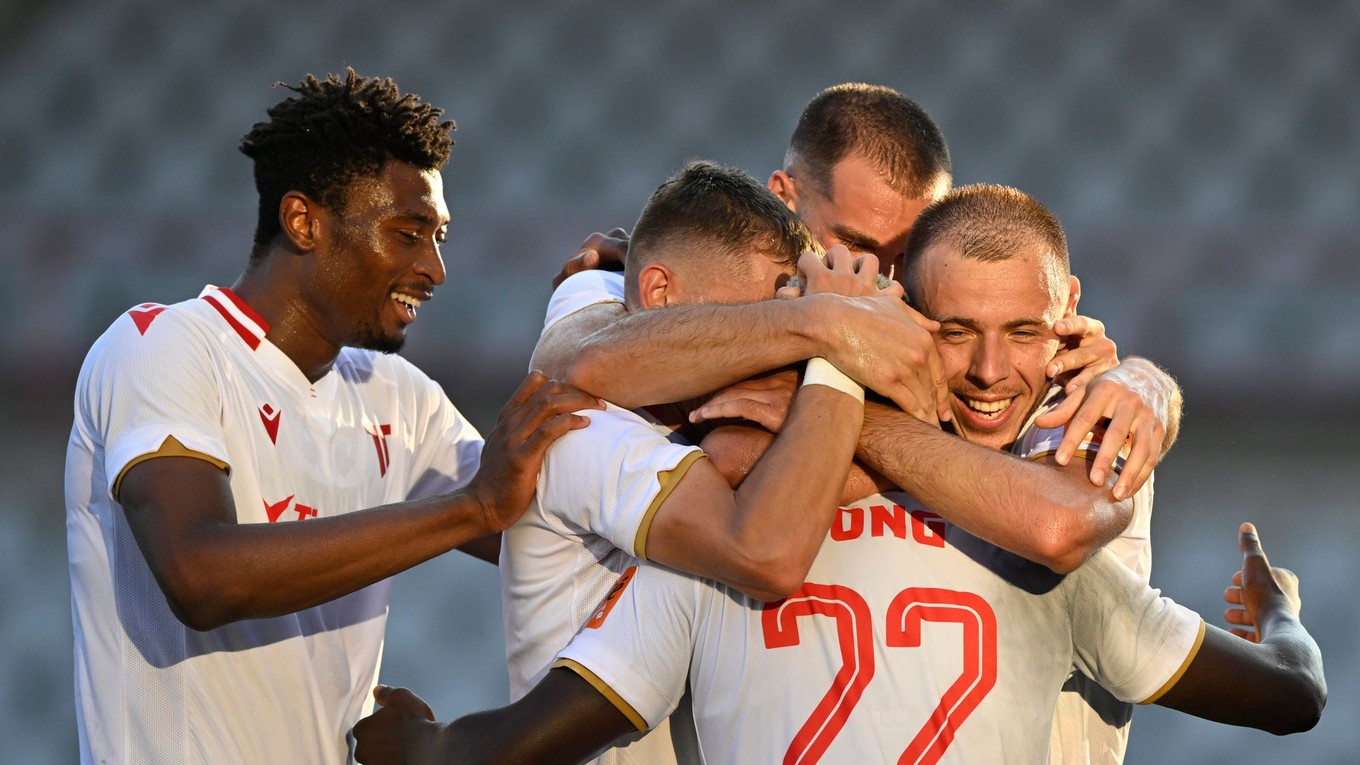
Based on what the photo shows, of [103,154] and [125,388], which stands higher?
[103,154]

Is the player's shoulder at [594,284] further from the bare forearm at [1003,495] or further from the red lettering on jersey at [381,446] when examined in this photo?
the bare forearm at [1003,495]

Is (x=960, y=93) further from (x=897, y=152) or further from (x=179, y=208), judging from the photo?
(x=179, y=208)

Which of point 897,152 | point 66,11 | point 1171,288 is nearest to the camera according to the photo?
point 897,152

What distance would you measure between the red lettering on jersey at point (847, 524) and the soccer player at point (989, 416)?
27 millimetres

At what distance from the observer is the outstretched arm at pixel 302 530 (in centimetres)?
197

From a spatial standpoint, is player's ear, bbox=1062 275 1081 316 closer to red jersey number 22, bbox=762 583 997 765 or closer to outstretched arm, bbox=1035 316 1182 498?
outstretched arm, bbox=1035 316 1182 498

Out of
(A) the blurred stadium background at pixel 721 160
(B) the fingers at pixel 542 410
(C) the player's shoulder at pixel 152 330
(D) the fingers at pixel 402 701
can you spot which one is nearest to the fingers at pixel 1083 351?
(B) the fingers at pixel 542 410

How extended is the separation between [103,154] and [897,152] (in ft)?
12.3

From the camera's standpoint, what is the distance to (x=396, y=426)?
267 cm

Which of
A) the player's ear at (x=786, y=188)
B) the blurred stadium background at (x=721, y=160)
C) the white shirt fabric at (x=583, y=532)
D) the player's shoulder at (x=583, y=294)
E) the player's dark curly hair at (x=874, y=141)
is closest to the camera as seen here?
the white shirt fabric at (x=583, y=532)

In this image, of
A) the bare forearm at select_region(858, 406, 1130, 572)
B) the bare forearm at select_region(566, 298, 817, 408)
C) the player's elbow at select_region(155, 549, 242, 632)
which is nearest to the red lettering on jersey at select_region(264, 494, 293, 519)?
the player's elbow at select_region(155, 549, 242, 632)

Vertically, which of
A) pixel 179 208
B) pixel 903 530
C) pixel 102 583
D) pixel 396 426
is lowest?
pixel 102 583

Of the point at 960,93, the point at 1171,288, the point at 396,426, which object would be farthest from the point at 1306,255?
the point at 396,426

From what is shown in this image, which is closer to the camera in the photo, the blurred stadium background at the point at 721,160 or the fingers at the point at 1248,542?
the fingers at the point at 1248,542
